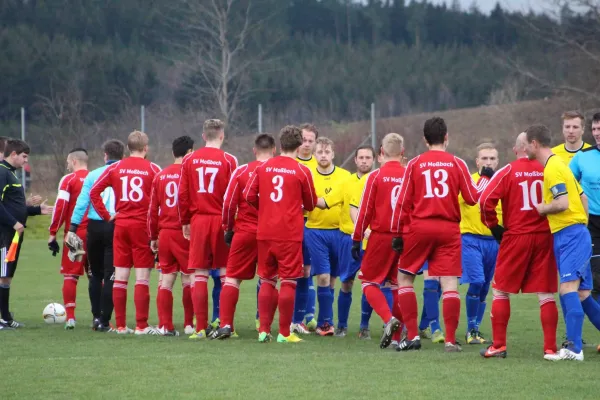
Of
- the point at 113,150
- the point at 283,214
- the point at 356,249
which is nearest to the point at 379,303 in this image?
the point at 356,249

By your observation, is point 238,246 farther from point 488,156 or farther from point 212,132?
point 488,156

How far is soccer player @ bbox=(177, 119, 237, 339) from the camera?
422 inches

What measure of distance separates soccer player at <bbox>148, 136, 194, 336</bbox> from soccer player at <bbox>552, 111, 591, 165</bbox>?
4.18 metres

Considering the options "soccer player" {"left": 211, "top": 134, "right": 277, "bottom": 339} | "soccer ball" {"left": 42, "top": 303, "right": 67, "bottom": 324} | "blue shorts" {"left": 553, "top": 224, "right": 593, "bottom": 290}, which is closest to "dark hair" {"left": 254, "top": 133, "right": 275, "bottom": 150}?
"soccer player" {"left": 211, "top": 134, "right": 277, "bottom": 339}

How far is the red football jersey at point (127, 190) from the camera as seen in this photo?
37.4 feet

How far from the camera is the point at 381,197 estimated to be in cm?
998

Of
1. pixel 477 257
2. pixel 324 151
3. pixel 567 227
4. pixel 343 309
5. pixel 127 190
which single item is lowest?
pixel 343 309

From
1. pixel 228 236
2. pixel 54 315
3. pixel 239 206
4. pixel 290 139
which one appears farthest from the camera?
pixel 54 315

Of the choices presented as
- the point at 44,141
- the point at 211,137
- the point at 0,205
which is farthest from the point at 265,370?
the point at 44,141

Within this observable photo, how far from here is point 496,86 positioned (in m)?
59.3

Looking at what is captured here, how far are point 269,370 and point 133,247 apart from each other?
382 centimetres

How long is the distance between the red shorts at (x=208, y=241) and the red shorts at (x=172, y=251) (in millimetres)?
389

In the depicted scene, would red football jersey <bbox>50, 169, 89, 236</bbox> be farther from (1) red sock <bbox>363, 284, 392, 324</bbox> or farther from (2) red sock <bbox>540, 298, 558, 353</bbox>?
(2) red sock <bbox>540, 298, 558, 353</bbox>

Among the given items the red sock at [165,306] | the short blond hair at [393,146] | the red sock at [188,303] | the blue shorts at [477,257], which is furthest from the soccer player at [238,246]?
the blue shorts at [477,257]
